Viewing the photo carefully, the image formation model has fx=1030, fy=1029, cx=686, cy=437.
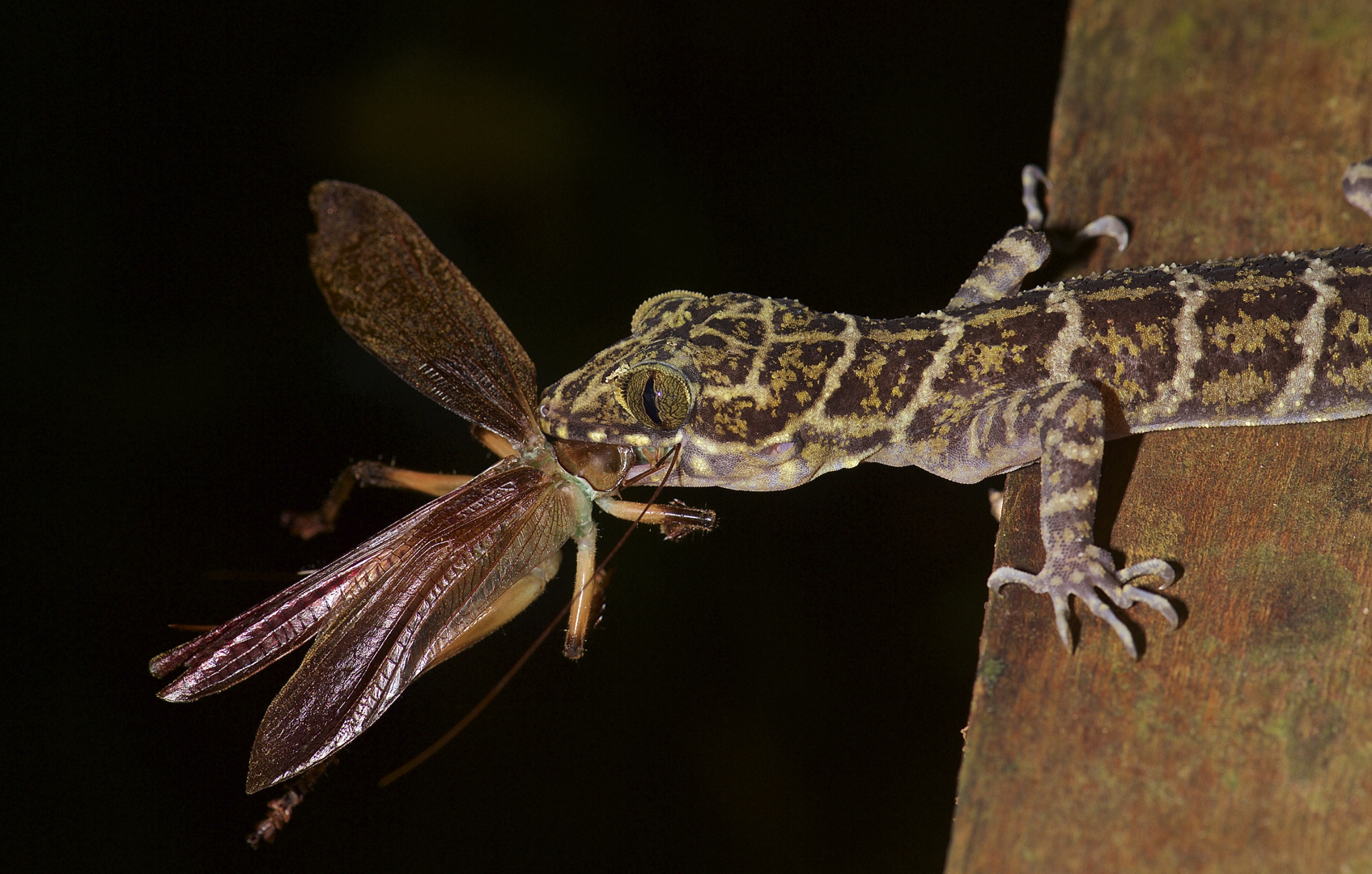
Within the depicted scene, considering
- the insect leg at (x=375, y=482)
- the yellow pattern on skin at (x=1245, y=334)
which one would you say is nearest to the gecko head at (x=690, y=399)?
the insect leg at (x=375, y=482)

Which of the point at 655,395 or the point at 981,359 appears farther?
the point at 981,359

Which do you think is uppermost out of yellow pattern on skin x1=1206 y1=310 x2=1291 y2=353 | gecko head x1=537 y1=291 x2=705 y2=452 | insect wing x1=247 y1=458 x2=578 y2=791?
yellow pattern on skin x1=1206 y1=310 x2=1291 y2=353

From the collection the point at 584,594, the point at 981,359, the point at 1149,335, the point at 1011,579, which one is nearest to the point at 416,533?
the point at 584,594

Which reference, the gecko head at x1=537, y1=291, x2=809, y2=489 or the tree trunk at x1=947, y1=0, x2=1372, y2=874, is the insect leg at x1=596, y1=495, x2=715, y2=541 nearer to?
the gecko head at x1=537, y1=291, x2=809, y2=489

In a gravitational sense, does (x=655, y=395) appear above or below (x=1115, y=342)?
below

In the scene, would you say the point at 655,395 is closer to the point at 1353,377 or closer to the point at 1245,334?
the point at 1245,334

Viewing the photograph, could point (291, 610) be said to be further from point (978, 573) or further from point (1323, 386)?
point (978, 573)

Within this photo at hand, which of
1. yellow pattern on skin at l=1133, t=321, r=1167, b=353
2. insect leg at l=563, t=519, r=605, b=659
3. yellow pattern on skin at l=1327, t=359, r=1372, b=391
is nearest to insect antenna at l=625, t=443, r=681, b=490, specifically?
insect leg at l=563, t=519, r=605, b=659

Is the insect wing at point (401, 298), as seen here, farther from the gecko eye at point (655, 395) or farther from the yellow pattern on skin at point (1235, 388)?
the yellow pattern on skin at point (1235, 388)
